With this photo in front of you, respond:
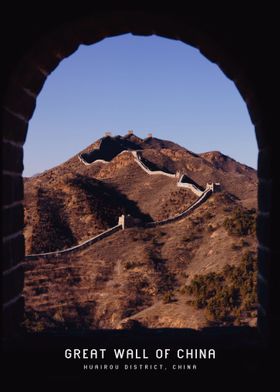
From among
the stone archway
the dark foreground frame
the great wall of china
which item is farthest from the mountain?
the stone archway

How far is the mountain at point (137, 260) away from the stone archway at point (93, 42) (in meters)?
13.2

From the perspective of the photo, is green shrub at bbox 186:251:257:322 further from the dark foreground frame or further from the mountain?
the dark foreground frame

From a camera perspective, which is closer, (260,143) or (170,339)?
(260,143)

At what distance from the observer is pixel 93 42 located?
339 centimetres

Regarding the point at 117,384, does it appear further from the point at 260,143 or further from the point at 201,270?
the point at 201,270

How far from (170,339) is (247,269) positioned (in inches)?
995

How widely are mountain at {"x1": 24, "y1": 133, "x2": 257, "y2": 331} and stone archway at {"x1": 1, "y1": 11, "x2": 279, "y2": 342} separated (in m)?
13.2

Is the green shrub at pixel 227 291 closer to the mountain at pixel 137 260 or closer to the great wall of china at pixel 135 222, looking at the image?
the mountain at pixel 137 260

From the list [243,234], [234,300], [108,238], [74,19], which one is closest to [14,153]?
[74,19]

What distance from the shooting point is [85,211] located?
48094mm

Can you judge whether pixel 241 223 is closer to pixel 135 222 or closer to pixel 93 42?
pixel 135 222

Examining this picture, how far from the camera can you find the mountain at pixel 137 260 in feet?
83.4

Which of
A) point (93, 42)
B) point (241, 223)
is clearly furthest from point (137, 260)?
point (93, 42)

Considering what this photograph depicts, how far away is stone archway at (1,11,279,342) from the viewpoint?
110 inches
